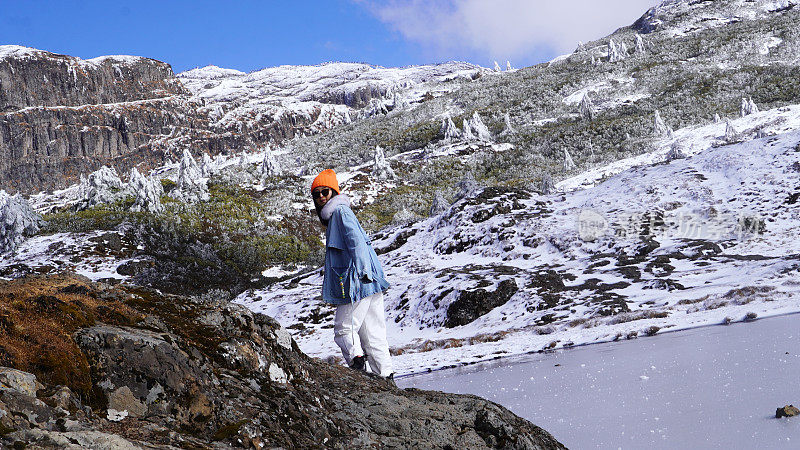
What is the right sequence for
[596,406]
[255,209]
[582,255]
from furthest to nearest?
[255,209], [582,255], [596,406]

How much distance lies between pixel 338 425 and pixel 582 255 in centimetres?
2610

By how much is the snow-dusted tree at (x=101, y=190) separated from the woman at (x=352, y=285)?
66588 mm

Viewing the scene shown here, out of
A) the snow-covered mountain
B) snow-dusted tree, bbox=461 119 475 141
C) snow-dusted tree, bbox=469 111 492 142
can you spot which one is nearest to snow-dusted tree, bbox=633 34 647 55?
the snow-covered mountain

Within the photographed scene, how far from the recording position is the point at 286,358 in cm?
544

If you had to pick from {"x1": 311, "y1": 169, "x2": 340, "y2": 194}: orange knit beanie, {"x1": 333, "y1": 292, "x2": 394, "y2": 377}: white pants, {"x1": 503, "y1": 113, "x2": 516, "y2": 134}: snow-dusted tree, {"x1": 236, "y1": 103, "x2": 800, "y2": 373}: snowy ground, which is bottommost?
{"x1": 236, "y1": 103, "x2": 800, "y2": 373}: snowy ground

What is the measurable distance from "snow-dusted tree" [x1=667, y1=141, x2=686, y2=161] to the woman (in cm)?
6083

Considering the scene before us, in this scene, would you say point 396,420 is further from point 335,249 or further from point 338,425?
point 335,249

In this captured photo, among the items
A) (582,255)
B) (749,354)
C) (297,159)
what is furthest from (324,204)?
(297,159)

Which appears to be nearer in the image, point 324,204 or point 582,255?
point 324,204

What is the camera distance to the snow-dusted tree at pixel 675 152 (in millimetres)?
60062

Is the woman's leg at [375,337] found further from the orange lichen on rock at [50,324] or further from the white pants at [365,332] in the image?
the orange lichen on rock at [50,324]

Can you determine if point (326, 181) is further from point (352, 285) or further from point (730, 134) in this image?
point (730, 134)

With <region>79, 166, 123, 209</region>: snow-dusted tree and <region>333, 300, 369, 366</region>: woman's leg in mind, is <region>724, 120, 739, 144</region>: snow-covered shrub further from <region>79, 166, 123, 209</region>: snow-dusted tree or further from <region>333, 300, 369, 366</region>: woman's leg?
<region>79, 166, 123, 209</region>: snow-dusted tree

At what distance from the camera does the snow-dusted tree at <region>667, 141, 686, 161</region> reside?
60062 millimetres
